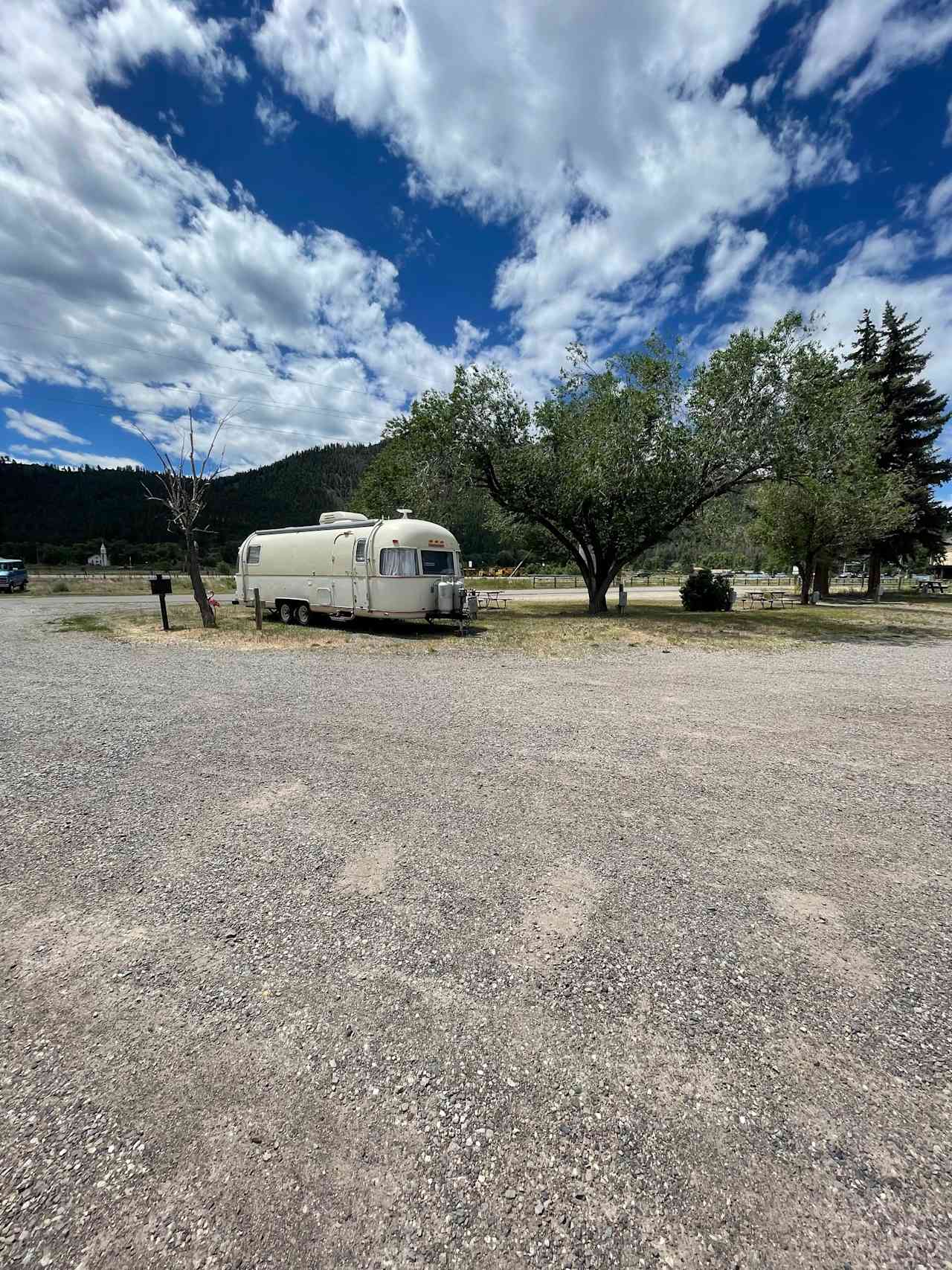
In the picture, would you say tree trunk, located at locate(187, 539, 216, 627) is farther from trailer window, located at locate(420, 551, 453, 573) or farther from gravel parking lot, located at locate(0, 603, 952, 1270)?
gravel parking lot, located at locate(0, 603, 952, 1270)

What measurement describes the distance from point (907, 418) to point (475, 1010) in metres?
40.1

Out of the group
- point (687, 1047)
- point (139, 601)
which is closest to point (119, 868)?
point (687, 1047)

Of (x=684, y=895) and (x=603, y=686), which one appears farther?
(x=603, y=686)

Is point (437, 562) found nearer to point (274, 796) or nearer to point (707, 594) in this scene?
point (274, 796)

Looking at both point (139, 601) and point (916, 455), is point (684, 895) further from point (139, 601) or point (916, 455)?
point (916, 455)

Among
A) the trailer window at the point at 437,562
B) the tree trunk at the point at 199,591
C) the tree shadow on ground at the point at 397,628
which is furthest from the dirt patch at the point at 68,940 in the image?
the tree trunk at the point at 199,591

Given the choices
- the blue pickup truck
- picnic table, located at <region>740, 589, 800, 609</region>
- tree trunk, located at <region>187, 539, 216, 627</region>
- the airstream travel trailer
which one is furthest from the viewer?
the blue pickup truck

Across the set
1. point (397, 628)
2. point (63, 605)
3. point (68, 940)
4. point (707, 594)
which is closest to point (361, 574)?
point (397, 628)

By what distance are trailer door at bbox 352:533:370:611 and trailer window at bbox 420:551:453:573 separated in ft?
5.15

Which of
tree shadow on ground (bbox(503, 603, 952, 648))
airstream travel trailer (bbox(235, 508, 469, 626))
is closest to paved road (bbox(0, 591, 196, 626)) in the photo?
airstream travel trailer (bbox(235, 508, 469, 626))

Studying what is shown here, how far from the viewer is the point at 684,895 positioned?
10.5 ft

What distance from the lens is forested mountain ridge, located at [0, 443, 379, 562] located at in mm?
98562

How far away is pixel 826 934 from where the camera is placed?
2.90 meters

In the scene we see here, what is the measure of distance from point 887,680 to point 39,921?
38.9 feet
